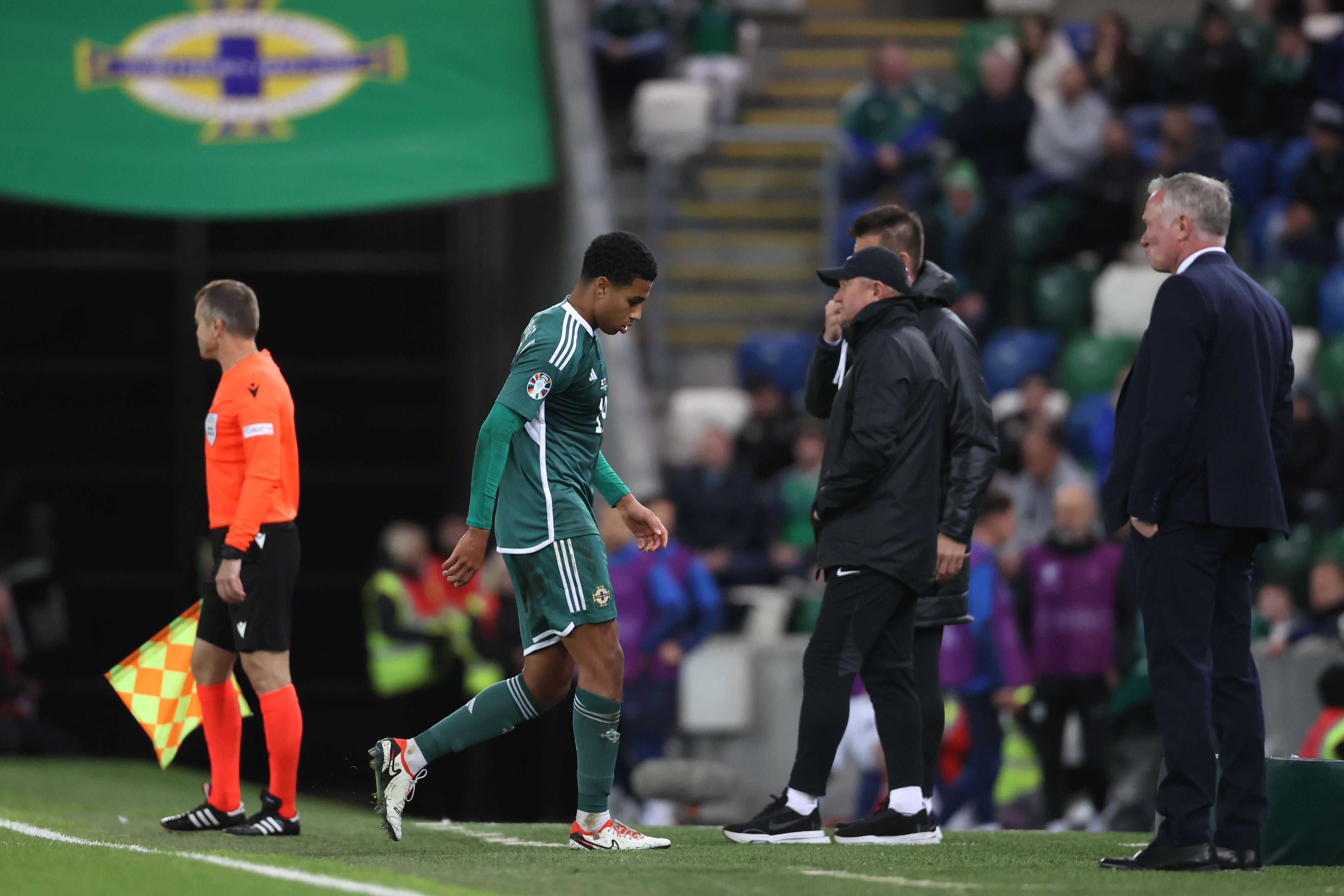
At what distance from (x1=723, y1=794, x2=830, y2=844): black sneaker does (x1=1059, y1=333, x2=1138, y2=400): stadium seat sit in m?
7.25

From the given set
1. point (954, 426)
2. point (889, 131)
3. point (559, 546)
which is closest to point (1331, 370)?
point (889, 131)

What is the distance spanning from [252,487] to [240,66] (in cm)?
817

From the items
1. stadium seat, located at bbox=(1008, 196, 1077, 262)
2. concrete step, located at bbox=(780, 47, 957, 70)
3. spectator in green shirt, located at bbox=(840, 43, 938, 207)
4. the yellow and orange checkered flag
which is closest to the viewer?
the yellow and orange checkered flag

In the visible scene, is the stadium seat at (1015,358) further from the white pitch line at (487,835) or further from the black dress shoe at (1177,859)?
the black dress shoe at (1177,859)

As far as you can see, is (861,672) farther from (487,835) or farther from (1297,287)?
(1297,287)

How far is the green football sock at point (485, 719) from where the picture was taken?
21.4 ft

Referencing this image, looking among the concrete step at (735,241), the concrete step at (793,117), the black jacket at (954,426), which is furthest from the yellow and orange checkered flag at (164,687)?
the concrete step at (793,117)

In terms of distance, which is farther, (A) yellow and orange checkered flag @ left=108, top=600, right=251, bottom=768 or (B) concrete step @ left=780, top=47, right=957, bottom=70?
(B) concrete step @ left=780, top=47, right=957, bottom=70

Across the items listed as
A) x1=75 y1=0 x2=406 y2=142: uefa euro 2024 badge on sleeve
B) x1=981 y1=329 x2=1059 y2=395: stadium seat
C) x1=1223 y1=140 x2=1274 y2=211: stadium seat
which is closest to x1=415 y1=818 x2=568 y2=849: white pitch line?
x1=981 y1=329 x2=1059 y2=395: stadium seat

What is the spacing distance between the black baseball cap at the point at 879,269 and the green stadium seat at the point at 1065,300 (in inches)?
310

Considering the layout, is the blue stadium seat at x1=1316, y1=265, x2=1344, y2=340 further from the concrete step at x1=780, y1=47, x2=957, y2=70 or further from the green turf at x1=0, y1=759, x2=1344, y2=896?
the green turf at x1=0, y1=759, x2=1344, y2=896

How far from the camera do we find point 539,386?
6.32m

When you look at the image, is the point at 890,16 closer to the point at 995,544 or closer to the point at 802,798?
the point at 995,544

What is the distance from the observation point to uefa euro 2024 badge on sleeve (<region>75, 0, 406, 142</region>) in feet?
47.3
